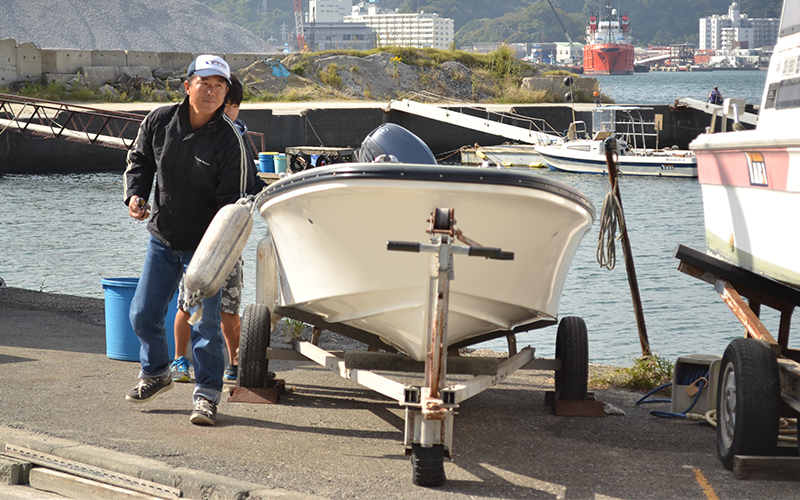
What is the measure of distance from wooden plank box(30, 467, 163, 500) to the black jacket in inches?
54.5

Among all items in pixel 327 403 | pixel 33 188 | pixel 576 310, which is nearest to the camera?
pixel 327 403

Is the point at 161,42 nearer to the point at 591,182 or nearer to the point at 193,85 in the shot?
the point at 591,182

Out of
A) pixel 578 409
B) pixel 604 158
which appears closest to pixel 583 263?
pixel 578 409

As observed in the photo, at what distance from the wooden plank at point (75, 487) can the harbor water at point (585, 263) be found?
2.19 metres

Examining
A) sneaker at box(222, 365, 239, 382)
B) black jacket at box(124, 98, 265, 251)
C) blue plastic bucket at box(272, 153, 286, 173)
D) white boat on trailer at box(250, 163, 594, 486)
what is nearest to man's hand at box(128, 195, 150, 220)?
black jacket at box(124, 98, 265, 251)

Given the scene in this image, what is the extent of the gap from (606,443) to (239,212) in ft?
7.54

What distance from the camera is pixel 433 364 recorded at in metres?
4.45

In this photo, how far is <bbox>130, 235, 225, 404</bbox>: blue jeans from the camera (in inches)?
205

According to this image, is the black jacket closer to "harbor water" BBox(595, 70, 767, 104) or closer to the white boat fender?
the white boat fender

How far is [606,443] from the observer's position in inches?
204

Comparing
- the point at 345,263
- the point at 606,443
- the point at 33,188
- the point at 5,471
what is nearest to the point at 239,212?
the point at 345,263

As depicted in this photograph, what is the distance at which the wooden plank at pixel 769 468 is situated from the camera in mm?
4418

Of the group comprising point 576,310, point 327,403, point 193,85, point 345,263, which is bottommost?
point 576,310

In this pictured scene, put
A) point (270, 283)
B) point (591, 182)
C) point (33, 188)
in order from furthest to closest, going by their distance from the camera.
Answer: point (591, 182)
point (33, 188)
point (270, 283)
